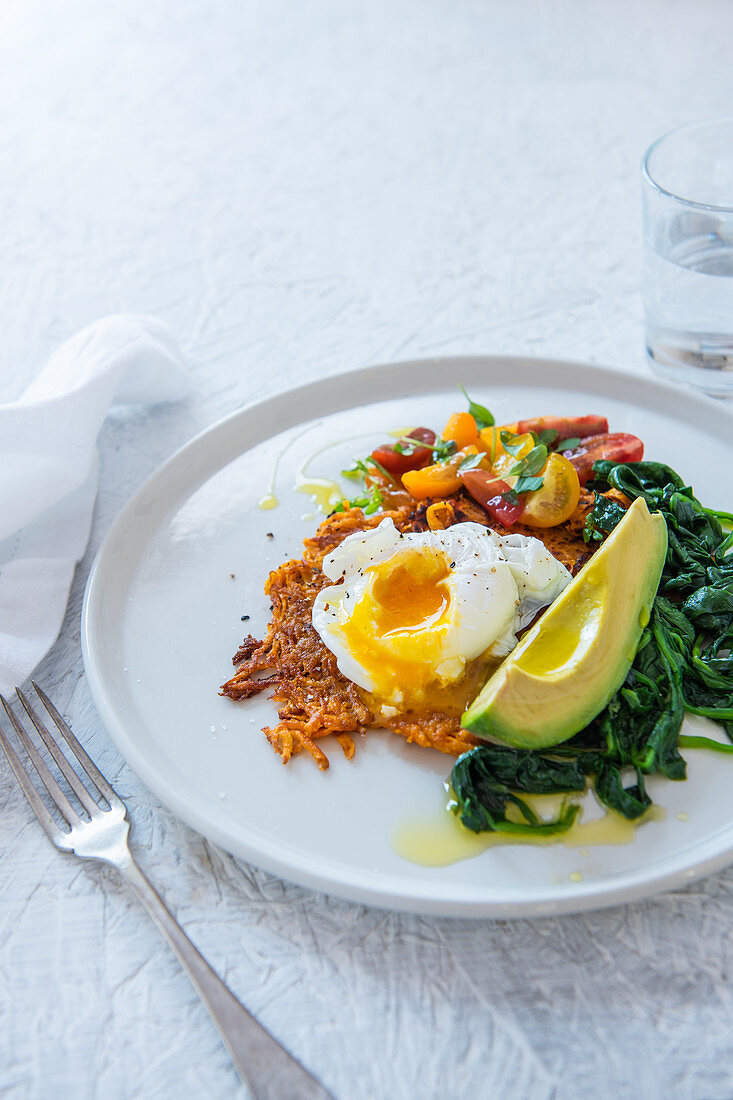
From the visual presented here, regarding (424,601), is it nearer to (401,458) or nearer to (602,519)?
(602,519)

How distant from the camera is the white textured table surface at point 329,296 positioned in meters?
2.31

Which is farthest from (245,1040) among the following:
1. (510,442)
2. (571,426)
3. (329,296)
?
(329,296)

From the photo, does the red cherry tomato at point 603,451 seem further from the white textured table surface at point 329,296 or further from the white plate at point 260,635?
the white textured table surface at point 329,296

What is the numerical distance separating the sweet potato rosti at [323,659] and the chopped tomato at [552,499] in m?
0.06

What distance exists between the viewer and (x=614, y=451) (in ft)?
12.1

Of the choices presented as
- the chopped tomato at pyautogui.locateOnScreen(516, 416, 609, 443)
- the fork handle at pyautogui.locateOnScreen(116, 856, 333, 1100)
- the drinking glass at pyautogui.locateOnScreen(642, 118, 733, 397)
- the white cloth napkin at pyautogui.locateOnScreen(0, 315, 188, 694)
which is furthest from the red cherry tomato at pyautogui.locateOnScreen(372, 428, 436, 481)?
the fork handle at pyautogui.locateOnScreen(116, 856, 333, 1100)

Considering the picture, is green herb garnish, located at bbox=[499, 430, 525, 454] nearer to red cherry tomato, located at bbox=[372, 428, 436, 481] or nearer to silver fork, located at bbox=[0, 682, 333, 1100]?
red cherry tomato, located at bbox=[372, 428, 436, 481]

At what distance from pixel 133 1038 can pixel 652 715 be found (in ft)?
5.45

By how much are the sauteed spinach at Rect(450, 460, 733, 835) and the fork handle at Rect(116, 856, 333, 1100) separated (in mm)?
745

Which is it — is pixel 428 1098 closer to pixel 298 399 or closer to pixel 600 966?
pixel 600 966

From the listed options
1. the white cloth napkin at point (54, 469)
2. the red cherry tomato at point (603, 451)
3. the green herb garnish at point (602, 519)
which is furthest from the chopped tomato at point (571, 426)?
the white cloth napkin at point (54, 469)

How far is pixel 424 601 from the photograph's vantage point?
10.1 feet

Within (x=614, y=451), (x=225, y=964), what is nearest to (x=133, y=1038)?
(x=225, y=964)

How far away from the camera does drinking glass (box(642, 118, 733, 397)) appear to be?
406cm
